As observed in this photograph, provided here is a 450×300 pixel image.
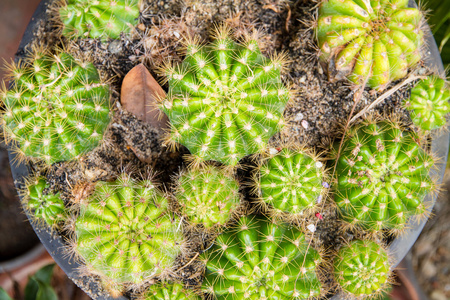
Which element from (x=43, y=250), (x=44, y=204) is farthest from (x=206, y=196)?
(x=43, y=250)

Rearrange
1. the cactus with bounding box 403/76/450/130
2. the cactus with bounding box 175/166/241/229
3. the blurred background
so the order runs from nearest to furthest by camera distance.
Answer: the cactus with bounding box 175/166/241/229 → the cactus with bounding box 403/76/450/130 → the blurred background

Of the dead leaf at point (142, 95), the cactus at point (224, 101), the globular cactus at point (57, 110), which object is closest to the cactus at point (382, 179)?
the cactus at point (224, 101)

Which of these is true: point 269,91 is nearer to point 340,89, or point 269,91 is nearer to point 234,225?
point 340,89

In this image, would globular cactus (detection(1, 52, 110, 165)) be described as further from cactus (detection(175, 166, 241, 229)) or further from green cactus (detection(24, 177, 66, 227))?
cactus (detection(175, 166, 241, 229))

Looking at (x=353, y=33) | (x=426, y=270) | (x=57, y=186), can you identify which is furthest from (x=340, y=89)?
(x=426, y=270)

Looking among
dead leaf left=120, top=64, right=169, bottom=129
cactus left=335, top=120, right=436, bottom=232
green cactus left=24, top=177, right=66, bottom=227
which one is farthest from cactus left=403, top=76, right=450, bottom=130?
green cactus left=24, top=177, right=66, bottom=227

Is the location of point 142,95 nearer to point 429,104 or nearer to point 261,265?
point 261,265
